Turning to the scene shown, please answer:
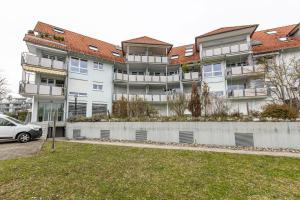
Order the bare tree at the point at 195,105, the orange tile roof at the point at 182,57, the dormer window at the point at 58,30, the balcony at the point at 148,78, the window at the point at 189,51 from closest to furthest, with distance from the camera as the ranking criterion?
the bare tree at the point at 195,105 → the dormer window at the point at 58,30 → the balcony at the point at 148,78 → the orange tile roof at the point at 182,57 → the window at the point at 189,51

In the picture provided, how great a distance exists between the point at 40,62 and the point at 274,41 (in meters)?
31.1

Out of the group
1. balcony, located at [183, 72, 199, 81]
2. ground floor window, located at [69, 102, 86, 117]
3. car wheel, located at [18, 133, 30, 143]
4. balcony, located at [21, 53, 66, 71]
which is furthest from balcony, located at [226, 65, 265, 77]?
car wheel, located at [18, 133, 30, 143]

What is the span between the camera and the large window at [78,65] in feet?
74.2

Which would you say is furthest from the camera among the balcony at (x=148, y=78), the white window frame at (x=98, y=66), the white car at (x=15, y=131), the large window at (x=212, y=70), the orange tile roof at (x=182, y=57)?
the orange tile roof at (x=182, y=57)

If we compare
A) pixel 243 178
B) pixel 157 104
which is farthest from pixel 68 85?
pixel 243 178

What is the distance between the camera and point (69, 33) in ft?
88.2

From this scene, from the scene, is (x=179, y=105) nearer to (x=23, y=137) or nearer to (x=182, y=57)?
(x=23, y=137)

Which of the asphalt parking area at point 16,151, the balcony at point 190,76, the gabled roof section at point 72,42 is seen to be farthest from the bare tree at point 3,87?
the balcony at point 190,76

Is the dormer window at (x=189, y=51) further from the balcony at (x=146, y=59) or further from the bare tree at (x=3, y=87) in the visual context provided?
the bare tree at (x=3, y=87)

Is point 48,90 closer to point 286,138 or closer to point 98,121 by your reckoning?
point 98,121

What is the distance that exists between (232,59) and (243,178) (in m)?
22.9

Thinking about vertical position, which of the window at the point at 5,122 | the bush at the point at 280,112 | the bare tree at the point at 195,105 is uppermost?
the bare tree at the point at 195,105

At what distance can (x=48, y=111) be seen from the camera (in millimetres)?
20844

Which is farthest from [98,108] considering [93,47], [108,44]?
[108,44]
